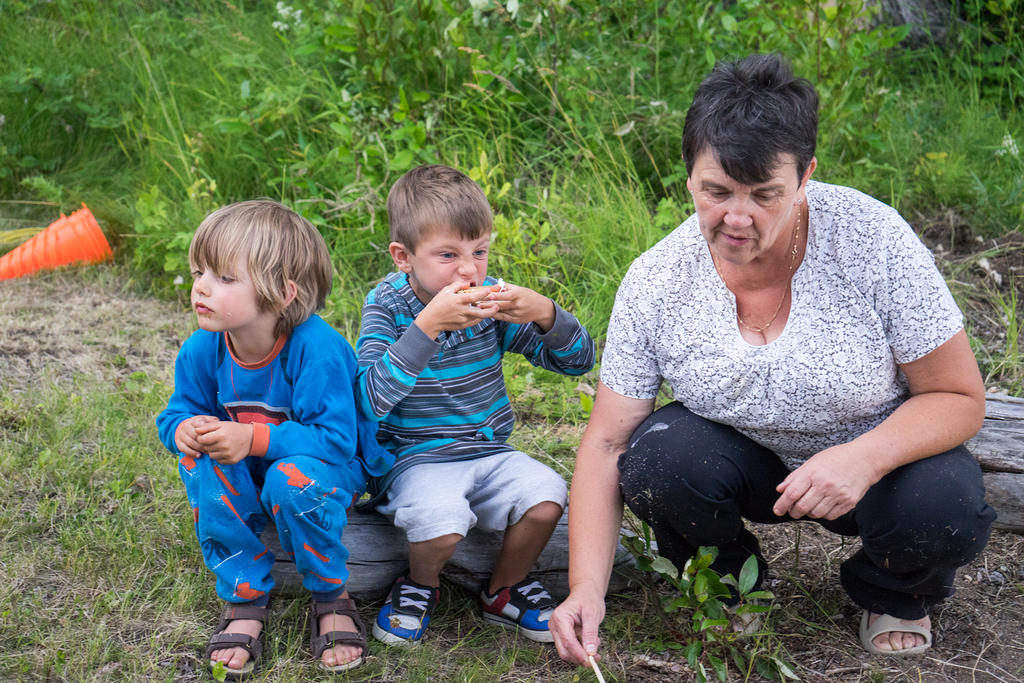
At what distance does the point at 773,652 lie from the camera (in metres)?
2.24

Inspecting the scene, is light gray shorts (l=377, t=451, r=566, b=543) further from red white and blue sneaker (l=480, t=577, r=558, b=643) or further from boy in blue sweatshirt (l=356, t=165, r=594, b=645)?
red white and blue sneaker (l=480, t=577, r=558, b=643)

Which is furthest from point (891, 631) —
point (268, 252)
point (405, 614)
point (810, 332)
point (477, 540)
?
point (268, 252)

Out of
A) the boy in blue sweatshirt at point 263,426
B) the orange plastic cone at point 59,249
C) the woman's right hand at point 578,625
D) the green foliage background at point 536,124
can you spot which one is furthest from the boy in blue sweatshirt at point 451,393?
the orange plastic cone at point 59,249

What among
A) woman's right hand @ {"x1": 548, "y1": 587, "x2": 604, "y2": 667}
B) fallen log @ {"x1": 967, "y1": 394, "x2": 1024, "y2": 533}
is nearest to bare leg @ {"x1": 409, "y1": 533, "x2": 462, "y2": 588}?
woman's right hand @ {"x1": 548, "y1": 587, "x2": 604, "y2": 667}

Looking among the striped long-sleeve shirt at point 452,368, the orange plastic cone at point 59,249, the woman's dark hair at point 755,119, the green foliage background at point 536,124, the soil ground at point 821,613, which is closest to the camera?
the woman's dark hair at point 755,119

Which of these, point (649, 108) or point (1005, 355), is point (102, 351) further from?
point (1005, 355)

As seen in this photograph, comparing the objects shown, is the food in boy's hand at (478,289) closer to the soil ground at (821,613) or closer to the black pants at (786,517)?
the black pants at (786,517)

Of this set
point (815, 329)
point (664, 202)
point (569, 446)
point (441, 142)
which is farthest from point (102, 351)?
point (815, 329)

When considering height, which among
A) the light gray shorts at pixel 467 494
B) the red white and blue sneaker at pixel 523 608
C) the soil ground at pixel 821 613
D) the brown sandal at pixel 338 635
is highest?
the light gray shorts at pixel 467 494

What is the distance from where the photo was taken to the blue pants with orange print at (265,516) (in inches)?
82.9

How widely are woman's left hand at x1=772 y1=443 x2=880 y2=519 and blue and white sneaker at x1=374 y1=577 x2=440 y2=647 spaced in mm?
868

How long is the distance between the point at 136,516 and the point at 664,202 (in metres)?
2.32

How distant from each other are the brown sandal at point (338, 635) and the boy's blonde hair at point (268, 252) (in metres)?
0.63

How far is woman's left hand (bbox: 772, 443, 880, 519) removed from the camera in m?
1.90
